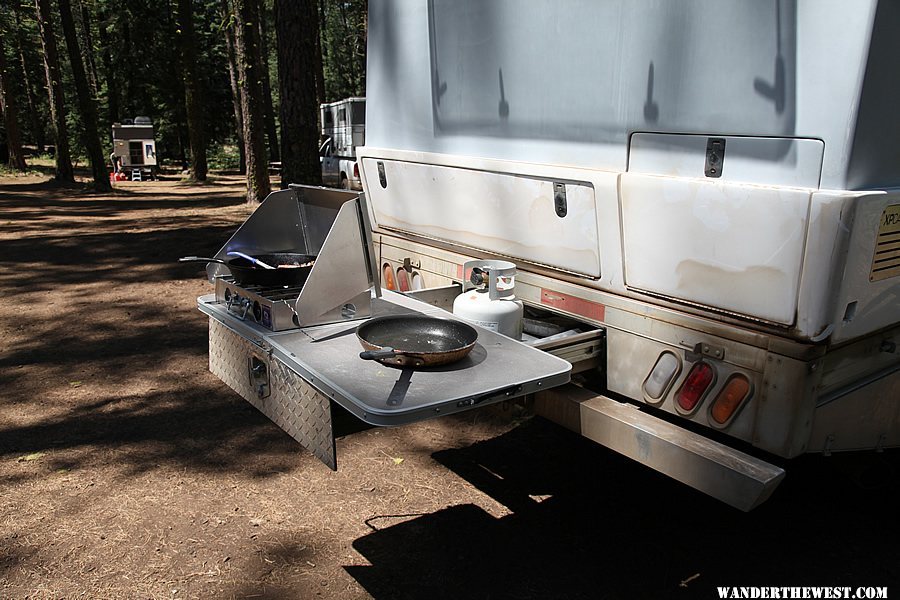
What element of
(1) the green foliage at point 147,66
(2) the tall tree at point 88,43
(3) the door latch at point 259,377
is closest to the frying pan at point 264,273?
(3) the door latch at point 259,377

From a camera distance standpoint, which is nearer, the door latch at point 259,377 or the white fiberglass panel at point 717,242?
the white fiberglass panel at point 717,242

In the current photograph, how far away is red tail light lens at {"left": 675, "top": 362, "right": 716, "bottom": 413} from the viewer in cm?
274

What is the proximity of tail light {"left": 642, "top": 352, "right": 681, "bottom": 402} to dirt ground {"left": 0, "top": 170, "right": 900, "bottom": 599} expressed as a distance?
625 mm

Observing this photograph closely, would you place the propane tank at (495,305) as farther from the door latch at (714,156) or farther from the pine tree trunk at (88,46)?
the pine tree trunk at (88,46)

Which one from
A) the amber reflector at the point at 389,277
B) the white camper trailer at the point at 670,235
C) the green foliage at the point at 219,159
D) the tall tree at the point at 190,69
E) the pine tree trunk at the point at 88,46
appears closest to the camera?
the white camper trailer at the point at 670,235

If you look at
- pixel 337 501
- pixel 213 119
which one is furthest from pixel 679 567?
pixel 213 119

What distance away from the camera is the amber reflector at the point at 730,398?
8.59ft

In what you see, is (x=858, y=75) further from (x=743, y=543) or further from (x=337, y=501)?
(x=337, y=501)

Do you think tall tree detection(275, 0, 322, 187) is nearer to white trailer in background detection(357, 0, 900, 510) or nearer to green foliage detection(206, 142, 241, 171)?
white trailer in background detection(357, 0, 900, 510)

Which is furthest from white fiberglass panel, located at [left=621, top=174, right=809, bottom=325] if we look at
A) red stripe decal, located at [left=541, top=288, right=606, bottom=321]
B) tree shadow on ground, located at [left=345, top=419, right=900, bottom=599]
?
tree shadow on ground, located at [left=345, top=419, right=900, bottom=599]

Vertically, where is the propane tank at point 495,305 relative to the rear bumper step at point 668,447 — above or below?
above

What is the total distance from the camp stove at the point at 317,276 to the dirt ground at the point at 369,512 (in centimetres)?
81

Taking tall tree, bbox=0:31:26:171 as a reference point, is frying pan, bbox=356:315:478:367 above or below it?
below

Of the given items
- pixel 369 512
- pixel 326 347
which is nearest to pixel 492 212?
pixel 326 347
